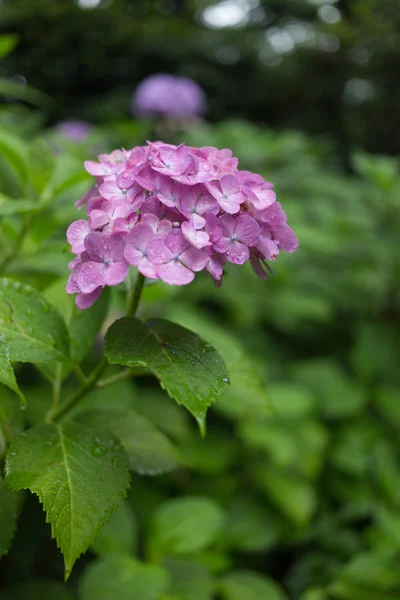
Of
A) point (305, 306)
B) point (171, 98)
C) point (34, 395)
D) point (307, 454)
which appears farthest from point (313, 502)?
point (171, 98)

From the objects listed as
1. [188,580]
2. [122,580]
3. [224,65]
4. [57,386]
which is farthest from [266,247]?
[224,65]

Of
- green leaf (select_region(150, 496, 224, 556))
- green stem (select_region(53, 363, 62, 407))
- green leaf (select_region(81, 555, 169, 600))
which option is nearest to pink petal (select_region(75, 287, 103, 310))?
green stem (select_region(53, 363, 62, 407))

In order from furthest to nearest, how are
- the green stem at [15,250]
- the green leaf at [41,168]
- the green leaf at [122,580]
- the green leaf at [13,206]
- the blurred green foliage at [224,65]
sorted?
the blurred green foliage at [224,65] → the green leaf at [41,168] → the green stem at [15,250] → the green leaf at [122,580] → the green leaf at [13,206]

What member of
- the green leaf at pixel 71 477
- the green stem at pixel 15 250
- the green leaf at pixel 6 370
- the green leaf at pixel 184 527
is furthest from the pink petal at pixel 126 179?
the green leaf at pixel 184 527

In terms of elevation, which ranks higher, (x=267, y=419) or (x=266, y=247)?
(x=266, y=247)

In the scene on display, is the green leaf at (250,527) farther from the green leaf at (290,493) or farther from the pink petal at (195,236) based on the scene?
the pink petal at (195,236)

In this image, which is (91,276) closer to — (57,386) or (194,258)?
(194,258)
